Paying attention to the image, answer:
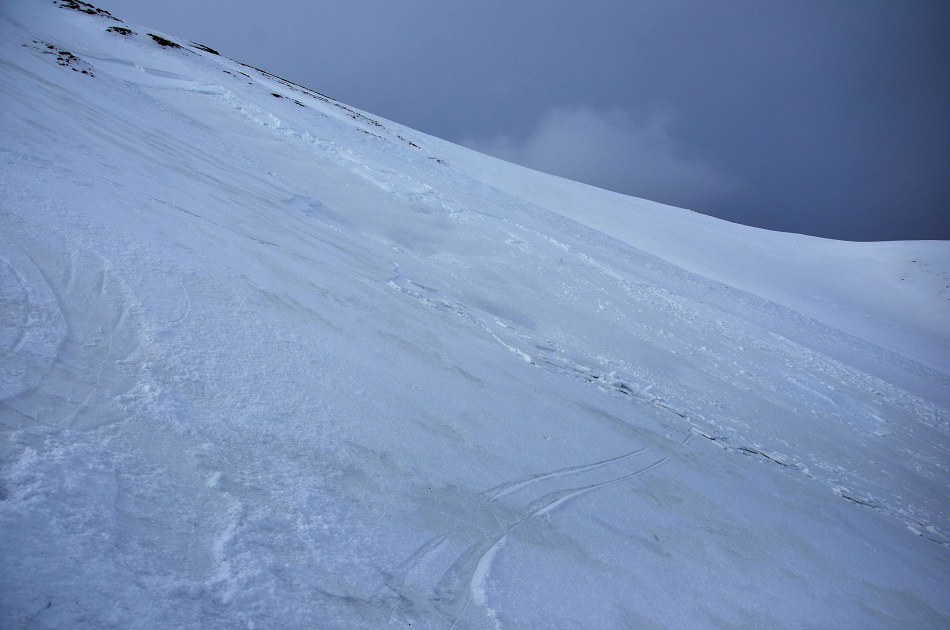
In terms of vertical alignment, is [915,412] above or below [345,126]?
below

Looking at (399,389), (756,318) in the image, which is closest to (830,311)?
(756,318)

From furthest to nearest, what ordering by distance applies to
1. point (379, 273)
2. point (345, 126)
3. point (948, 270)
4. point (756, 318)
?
point (948, 270) → point (345, 126) → point (756, 318) → point (379, 273)

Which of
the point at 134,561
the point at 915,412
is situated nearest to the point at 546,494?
the point at 134,561

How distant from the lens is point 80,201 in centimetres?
339

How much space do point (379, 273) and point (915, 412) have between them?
11.0 metres

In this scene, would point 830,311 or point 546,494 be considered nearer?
point 546,494

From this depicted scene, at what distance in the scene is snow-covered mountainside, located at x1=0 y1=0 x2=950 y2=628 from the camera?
1.62m

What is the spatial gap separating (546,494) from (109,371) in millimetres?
2373

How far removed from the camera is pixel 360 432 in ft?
8.44

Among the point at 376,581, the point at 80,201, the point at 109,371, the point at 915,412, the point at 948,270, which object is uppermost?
the point at 948,270

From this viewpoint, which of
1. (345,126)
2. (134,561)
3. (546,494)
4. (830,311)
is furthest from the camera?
(830,311)

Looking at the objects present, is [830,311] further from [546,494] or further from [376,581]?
[376,581]

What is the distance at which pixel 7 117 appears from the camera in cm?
427

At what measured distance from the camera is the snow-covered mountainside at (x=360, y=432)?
1624mm
